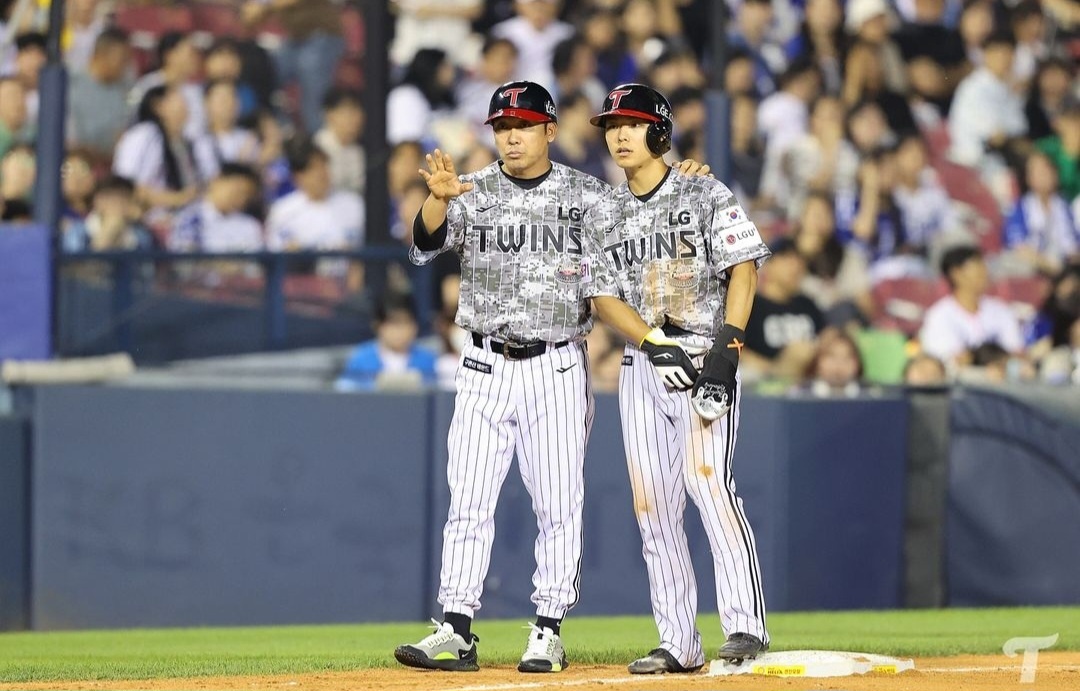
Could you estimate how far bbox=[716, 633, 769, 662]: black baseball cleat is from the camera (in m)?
5.37

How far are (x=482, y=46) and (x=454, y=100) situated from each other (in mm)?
439

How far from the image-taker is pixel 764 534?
877cm

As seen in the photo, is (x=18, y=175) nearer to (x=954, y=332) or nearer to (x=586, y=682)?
(x=954, y=332)

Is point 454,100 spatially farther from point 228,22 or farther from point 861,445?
point 861,445

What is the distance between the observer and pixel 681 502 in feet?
18.4

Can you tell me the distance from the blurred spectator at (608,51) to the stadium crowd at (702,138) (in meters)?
0.02

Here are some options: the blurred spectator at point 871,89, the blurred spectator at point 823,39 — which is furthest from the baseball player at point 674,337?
the blurred spectator at point 823,39

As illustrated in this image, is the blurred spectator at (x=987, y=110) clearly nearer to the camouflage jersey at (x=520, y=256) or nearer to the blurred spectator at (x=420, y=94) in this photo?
the blurred spectator at (x=420, y=94)

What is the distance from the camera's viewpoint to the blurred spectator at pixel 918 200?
37.8ft

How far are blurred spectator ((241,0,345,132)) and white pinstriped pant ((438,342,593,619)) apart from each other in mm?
5536

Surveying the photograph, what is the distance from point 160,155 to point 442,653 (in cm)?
541

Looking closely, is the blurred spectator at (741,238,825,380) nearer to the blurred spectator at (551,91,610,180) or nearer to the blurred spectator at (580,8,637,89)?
the blurred spectator at (551,91,610,180)

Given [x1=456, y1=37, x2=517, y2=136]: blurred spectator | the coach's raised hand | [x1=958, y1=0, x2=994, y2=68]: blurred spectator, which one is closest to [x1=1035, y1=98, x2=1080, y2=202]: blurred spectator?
[x1=958, y1=0, x2=994, y2=68]: blurred spectator

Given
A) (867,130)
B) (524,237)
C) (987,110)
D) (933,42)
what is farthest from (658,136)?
(933,42)
